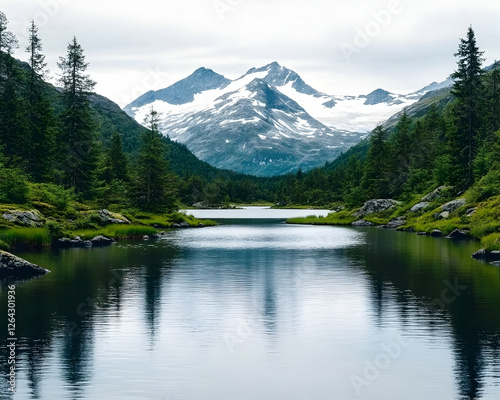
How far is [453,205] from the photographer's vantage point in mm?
89625

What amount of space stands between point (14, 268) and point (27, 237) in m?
19.3

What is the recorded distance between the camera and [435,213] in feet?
308

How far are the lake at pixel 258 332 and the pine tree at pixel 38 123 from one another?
49.3m

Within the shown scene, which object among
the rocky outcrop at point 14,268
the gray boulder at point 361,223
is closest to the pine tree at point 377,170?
the gray boulder at point 361,223

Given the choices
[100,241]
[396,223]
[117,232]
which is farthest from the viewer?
[396,223]

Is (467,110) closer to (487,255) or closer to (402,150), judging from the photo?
(402,150)

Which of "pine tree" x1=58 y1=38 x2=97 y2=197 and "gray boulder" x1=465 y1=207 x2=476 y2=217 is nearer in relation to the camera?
"gray boulder" x1=465 y1=207 x2=476 y2=217

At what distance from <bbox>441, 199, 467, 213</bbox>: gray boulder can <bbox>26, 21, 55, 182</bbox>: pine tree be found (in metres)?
60.7

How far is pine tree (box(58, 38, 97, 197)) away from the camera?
96.1 meters

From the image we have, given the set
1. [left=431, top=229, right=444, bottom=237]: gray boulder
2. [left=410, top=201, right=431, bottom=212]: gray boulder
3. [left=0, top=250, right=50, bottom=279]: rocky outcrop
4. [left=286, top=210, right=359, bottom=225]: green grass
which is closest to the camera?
[left=0, top=250, right=50, bottom=279]: rocky outcrop

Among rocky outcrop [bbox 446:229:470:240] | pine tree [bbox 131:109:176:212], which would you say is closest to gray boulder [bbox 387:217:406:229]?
rocky outcrop [bbox 446:229:470:240]

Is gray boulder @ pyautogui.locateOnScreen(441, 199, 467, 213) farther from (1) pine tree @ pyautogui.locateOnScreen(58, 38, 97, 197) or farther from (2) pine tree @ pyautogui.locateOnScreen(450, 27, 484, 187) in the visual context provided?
(1) pine tree @ pyautogui.locateOnScreen(58, 38, 97, 197)

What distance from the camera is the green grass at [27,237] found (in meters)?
55.8

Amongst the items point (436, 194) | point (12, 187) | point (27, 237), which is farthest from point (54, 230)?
point (436, 194)
